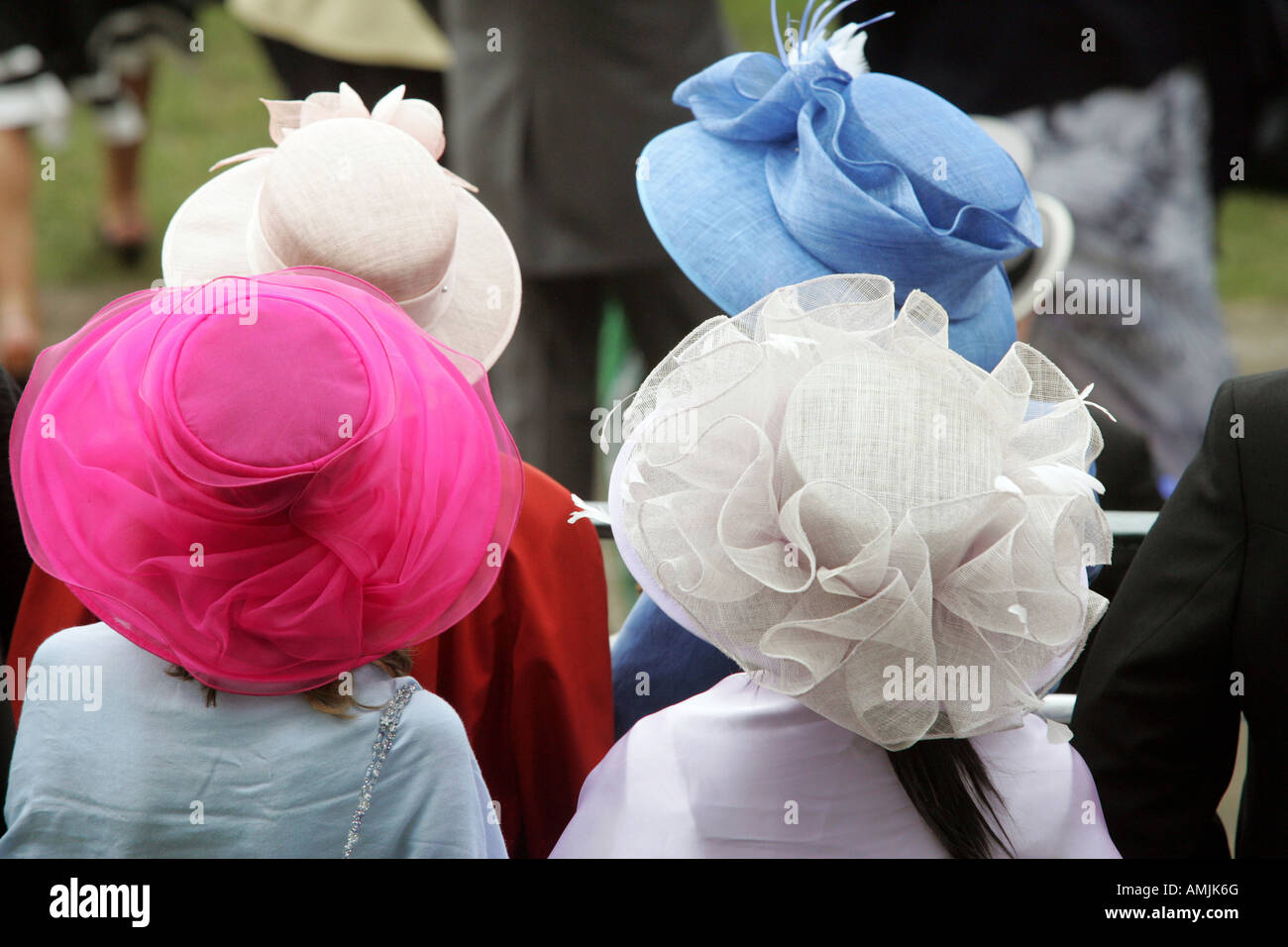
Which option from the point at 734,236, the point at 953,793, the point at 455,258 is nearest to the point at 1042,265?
the point at 734,236

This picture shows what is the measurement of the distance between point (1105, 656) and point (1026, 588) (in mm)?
534

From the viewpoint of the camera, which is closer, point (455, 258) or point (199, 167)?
point (455, 258)

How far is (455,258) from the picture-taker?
6.97 feet

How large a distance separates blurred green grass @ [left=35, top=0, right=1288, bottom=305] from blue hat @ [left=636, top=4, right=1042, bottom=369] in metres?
4.10

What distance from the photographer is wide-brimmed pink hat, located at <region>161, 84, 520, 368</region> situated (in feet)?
6.04

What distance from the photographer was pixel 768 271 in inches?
77.0

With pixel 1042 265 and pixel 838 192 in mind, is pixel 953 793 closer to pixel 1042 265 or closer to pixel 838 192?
pixel 838 192

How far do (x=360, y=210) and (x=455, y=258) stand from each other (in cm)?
30

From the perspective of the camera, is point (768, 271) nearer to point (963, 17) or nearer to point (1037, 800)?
point (1037, 800)

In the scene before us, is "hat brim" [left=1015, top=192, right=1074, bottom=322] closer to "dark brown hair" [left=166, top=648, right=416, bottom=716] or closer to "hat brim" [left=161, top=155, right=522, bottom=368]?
"hat brim" [left=161, top=155, right=522, bottom=368]

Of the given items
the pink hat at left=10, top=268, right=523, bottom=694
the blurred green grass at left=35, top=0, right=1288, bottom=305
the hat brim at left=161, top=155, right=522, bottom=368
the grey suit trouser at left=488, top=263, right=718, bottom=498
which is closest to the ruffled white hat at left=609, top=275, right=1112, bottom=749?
the pink hat at left=10, top=268, right=523, bottom=694

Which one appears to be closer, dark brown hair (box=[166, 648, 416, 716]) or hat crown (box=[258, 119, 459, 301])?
dark brown hair (box=[166, 648, 416, 716])

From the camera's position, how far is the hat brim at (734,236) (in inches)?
77.6
